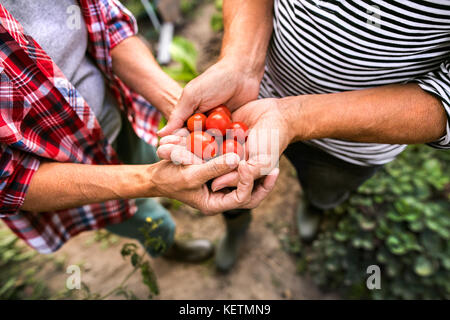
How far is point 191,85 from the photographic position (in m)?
1.30

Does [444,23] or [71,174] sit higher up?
[444,23]

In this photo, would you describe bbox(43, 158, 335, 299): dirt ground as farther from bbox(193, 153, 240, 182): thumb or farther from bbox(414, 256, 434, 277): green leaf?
bbox(193, 153, 240, 182): thumb

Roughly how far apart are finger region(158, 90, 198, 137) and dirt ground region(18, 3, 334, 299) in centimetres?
145

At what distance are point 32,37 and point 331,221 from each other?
2.49m

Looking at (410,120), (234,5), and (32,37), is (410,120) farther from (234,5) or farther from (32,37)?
(32,37)

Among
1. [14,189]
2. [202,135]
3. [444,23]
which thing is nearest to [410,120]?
[444,23]

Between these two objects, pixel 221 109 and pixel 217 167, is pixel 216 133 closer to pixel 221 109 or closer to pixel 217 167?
pixel 221 109

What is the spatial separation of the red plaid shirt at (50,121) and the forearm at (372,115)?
3.01 ft

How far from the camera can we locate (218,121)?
1.36m

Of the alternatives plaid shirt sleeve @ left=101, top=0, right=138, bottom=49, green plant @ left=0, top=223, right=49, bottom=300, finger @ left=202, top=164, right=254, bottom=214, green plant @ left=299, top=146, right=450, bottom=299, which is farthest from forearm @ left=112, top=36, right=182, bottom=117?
green plant @ left=0, top=223, right=49, bottom=300

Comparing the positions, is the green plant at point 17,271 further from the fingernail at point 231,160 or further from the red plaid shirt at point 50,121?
the fingernail at point 231,160

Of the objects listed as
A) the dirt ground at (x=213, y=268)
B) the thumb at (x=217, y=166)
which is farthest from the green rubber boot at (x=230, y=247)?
the thumb at (x=217, y=166)

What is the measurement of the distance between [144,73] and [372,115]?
1120mm
